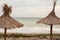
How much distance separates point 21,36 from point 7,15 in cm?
810

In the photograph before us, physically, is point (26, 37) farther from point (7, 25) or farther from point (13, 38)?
point (7, 25)

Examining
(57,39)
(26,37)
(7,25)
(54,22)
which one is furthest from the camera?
(26,37)

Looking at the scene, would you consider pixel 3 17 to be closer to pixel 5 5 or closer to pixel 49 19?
pixel 5 5

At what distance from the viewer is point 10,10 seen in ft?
30.1

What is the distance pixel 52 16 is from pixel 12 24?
7.88ft

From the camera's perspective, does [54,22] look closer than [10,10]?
No

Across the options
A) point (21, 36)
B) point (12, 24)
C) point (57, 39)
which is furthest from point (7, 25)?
point (21, 36)

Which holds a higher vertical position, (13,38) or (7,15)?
(7,15)

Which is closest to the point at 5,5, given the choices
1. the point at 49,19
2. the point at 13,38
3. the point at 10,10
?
the point at 10,10

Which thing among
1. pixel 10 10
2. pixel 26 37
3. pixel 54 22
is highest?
pixel 10 10

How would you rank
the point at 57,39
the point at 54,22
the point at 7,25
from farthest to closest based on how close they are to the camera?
the point at 57,39, the point at 54,22, the point at 7,25

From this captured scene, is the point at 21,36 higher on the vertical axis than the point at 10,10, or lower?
lower

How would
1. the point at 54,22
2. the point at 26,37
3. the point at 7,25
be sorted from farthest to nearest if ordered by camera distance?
the point at 26,37
the point at 54,22
the point at 7,25

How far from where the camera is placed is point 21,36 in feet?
56.7
